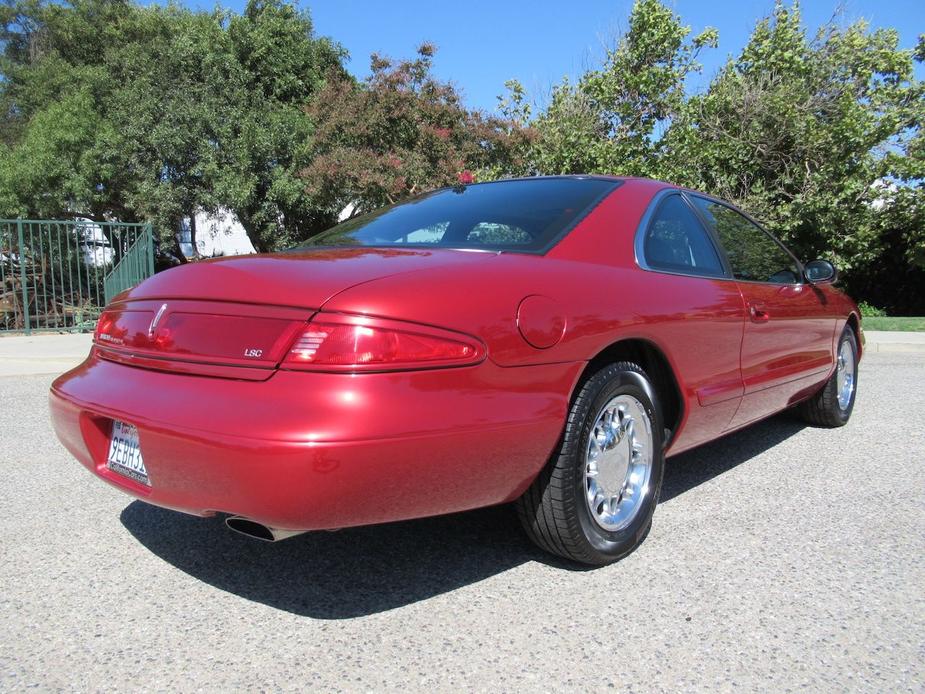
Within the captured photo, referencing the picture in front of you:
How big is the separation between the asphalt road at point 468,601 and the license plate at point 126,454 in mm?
444

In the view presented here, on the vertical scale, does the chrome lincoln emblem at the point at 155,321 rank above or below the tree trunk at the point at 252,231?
below

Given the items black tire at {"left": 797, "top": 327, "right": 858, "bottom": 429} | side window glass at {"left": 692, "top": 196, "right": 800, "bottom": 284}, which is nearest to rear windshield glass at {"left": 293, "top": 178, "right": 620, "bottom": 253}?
side window glass at {"left": 692, "top": 196, "right": 800, "bottom": 284}

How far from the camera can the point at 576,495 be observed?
2.39 meters

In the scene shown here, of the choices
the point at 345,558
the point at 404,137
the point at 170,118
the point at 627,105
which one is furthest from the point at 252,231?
the point at 345,558

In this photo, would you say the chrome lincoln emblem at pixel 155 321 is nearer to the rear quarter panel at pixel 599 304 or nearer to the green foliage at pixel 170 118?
the rear quarter panel at pixel 599 304

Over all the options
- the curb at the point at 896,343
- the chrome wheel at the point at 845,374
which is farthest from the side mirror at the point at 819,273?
the curb at the point at 896,343

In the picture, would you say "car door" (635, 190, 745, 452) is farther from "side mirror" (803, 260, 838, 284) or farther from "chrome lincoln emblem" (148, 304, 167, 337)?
"chrome lincoln emblem" (148, 304, 167, 337)

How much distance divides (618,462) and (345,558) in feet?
3.60

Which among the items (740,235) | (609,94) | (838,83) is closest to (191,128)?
(609,94)

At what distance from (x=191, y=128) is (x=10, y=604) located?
17073 millimetres

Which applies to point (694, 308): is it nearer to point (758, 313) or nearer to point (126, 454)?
point (758, 313)

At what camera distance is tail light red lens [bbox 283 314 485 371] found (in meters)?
1.90

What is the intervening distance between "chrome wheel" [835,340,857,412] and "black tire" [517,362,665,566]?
2.84 m

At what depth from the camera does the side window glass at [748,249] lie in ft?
11.7
